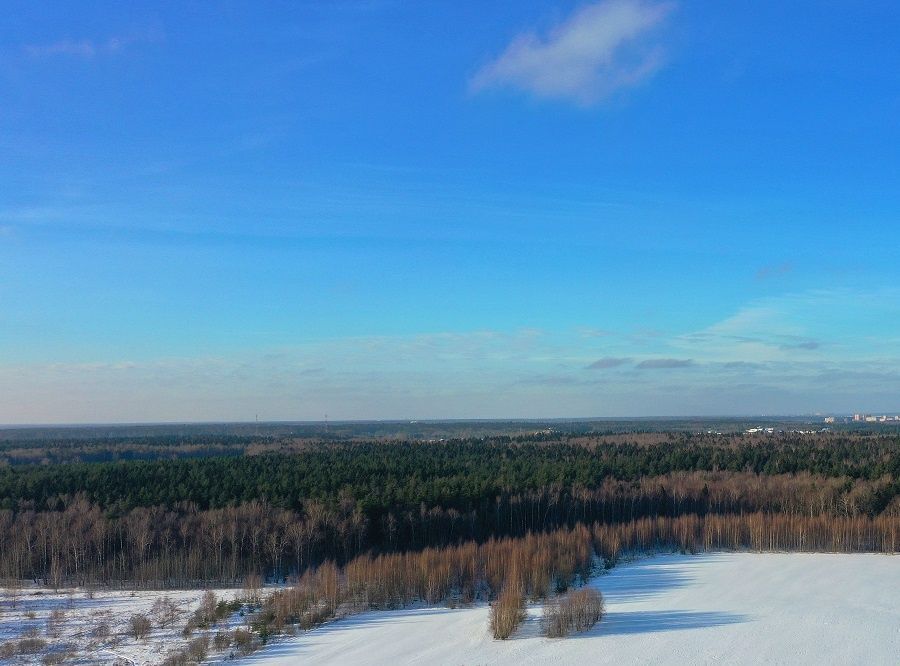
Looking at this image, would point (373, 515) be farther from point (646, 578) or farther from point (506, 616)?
point (506, 616)

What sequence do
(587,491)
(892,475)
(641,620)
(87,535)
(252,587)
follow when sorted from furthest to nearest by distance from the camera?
1. (892,475)
2. (587,491)
3. (87,535)
4. (252,587)
5. (641,620)

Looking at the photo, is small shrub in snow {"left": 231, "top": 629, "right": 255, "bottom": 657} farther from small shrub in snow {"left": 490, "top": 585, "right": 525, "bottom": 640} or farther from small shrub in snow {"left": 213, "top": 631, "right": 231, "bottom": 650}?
small shrub in snow {"left": 490, "top": 585, "right": 525, "bottom": 640}

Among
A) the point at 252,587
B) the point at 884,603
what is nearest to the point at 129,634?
the point at 252,587

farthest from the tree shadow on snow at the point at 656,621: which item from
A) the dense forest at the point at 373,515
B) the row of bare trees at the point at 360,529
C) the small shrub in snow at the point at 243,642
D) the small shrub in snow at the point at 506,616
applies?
the row of bare trees at the point at 360,529

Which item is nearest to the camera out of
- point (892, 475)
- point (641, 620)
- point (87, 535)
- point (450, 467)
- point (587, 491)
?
point (641, 620)

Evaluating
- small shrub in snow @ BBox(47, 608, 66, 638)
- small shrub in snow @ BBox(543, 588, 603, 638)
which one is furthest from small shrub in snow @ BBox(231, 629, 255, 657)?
small shrub in snow @ BBox(543, 588, 603, 638)

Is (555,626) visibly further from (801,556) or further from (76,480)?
(76,480)

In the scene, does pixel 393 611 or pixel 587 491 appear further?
pixel 587 491
